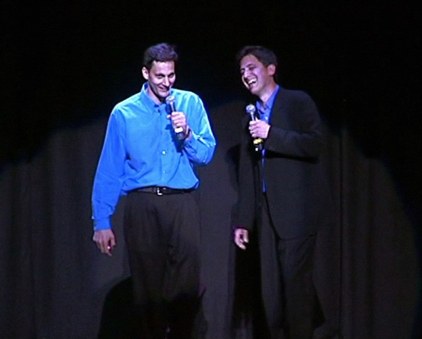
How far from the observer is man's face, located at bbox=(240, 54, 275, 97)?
3.67 m

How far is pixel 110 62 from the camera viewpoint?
164 inches

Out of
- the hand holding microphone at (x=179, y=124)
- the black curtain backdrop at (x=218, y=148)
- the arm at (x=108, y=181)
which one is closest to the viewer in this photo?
the hand holding microphone at (x=179, y=124)

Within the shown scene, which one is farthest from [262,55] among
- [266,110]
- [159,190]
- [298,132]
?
[159,190]

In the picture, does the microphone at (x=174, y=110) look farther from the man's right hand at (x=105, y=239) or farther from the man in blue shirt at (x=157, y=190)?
the man's right hand at (x=105, y=239)

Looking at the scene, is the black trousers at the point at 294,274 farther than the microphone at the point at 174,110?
Yes

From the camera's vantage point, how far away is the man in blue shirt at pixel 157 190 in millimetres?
3570

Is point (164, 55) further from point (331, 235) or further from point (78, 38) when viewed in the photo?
point (331, 235)

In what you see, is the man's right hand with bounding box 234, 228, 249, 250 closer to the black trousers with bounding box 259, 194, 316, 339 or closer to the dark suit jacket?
the black trousers with bounding box 259, 194, 316, 339

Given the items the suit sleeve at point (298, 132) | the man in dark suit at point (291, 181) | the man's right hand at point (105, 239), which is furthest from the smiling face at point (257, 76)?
the man's right hand at point (105, 239)

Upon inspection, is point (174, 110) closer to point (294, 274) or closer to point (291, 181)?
point (291, 181)

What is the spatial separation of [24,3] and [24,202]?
105 cm

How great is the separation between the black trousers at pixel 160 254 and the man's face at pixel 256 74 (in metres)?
0.61

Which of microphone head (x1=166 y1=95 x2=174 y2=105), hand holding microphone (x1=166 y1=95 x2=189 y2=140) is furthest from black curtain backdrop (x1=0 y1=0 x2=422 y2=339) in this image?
hand holding microphone (x1=166 y1=95 x2=189 y2=140)

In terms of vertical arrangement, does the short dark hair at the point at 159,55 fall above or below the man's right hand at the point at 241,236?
above
